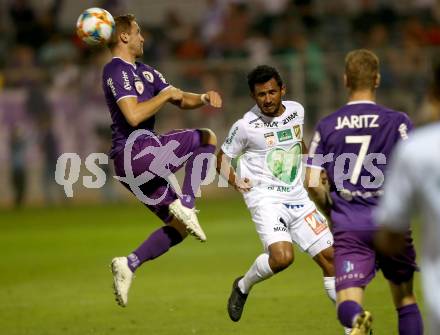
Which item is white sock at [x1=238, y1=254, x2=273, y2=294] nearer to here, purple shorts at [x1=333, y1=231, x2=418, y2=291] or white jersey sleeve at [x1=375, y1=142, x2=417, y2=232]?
purple shorts at [x1=333, y1=231, x2=418, y2=291]

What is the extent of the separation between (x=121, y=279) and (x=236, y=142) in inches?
62.0

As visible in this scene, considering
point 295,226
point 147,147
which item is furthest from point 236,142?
point 295,226

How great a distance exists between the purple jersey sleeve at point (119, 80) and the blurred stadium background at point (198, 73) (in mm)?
12172

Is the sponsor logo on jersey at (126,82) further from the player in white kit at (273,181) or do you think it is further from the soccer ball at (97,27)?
the player in white kit at (273,181)

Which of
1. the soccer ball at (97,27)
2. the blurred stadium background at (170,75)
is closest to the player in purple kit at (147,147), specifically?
the soccer ball at (97,27)

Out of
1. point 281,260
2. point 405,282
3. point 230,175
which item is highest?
point 230,175

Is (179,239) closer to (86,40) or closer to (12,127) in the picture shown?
(86,40)

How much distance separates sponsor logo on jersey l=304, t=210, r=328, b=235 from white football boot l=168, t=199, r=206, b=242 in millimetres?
934

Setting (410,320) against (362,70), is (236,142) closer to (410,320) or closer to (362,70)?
(362,70)

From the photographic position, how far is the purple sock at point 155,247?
8.88 metres

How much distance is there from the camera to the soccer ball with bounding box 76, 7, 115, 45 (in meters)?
8.55

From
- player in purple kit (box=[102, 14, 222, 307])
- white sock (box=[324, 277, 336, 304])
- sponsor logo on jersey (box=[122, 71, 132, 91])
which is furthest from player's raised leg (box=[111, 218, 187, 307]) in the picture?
white sock (box=[324, 277, 336, 304])

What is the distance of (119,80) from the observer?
8.51 m

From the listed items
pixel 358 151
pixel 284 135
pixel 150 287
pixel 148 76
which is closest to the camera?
pixel 358 151
